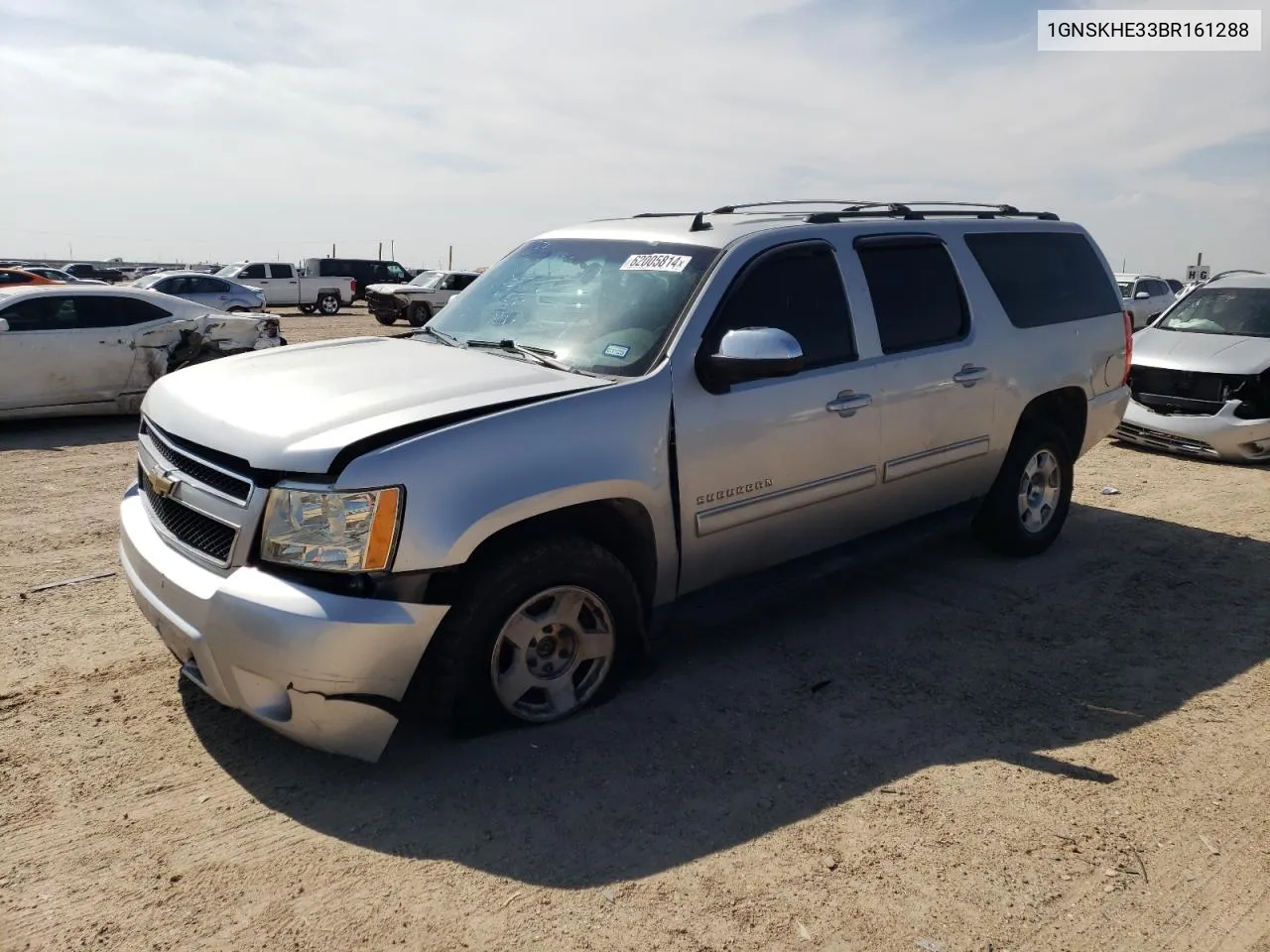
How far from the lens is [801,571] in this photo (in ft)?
14.5

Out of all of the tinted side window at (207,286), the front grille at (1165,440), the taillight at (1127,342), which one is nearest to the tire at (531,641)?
the taillight at (1127,342)

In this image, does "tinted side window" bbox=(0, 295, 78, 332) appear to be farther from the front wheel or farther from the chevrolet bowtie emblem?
the front wheel

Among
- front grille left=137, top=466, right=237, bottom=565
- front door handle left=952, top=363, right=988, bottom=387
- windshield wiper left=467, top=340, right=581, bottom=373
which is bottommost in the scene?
front grille left=137, top=466, right=237, bottom=565

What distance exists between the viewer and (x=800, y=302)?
14.3ft

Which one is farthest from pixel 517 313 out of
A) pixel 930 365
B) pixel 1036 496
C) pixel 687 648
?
pixel 1036 496

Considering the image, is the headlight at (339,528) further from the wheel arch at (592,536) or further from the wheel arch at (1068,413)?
the wheel arch at (1068,413)

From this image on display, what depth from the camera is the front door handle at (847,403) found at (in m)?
4.34

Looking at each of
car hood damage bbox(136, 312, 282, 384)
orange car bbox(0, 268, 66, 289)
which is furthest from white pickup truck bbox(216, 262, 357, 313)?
car hood damage bbox(136, 312, 282, 384)

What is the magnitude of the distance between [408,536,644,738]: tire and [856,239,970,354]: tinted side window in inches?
75.9

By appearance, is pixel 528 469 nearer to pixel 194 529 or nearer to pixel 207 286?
pixel 194 529

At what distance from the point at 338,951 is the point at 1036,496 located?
187 inches

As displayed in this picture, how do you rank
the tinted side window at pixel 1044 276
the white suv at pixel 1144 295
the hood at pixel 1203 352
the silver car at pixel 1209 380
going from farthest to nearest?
the white suv at pixel 1144 295 → the hood at pixel 1203 352 → the silver car at pixel 1209 380 → the tinted side window at pixel 1044 276

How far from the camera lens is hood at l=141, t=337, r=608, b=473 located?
3.15m

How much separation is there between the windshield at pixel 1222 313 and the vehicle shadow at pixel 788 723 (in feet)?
17.1
